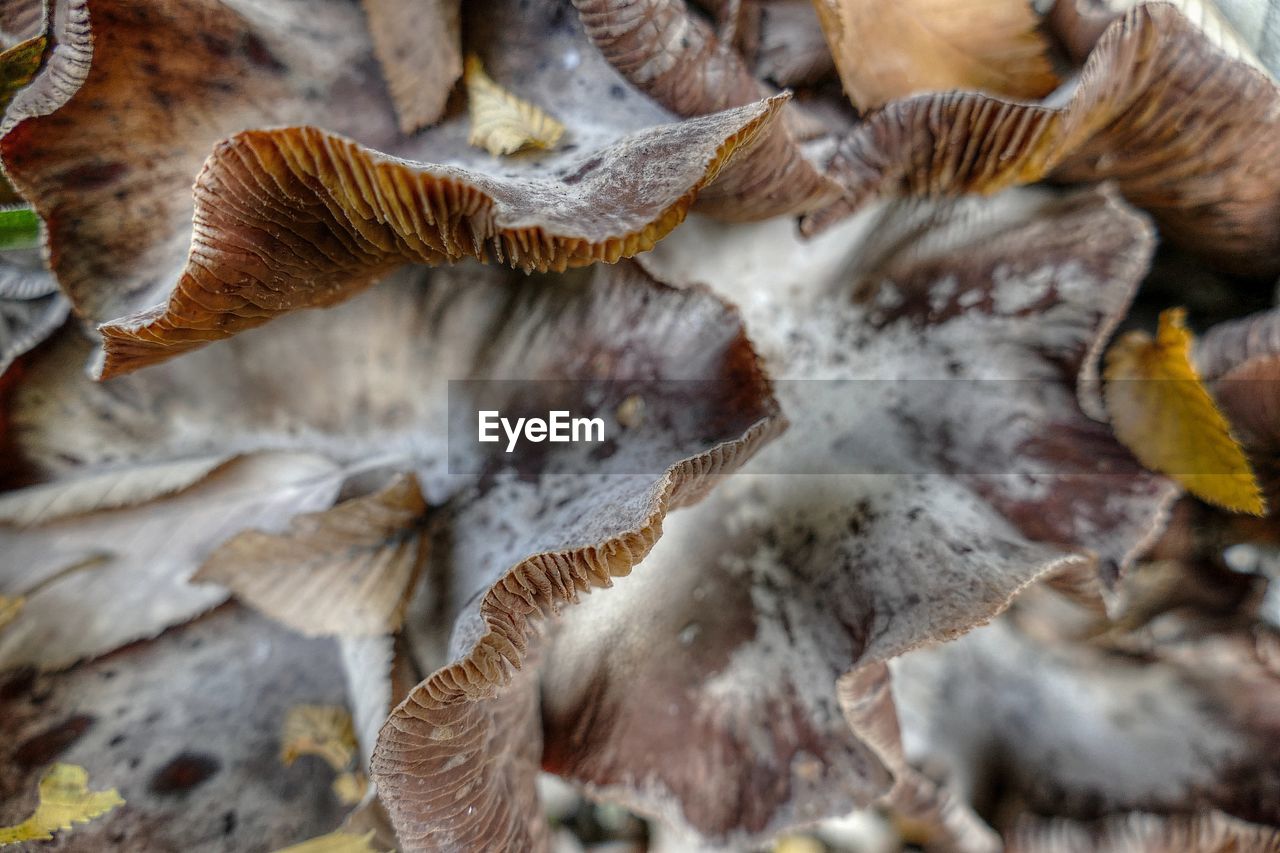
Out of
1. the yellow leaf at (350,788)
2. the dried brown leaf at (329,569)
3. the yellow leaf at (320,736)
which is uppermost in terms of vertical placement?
the dried brown leaf at (329,569)

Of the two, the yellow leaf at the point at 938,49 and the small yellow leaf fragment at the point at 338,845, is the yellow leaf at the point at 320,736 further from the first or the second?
the yellow leaf at the point at 938,49

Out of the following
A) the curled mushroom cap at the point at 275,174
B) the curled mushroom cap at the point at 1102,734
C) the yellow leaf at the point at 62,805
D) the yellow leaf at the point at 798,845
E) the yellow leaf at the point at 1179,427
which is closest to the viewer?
the curled mushroom cap at the point at 275,174

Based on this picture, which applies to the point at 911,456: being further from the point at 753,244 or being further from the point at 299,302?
the point at 299,302

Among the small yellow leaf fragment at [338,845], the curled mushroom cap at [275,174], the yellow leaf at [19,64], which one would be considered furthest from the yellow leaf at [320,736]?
the yellow leaf at [19,64]

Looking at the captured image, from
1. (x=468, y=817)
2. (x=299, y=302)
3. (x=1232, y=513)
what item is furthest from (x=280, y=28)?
(x=1232, y=513)

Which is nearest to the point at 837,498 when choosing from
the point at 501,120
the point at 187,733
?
the point at 501,120

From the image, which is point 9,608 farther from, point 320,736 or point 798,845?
point 798,845
